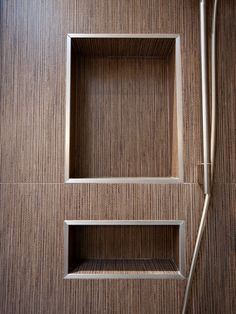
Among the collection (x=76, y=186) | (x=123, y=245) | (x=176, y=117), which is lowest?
(x=123, y=245)

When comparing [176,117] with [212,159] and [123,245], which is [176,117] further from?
[123,245]

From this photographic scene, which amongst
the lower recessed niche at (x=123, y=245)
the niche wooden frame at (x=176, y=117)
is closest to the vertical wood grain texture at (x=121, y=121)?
the niche wooden frame at (x=176, y=117)

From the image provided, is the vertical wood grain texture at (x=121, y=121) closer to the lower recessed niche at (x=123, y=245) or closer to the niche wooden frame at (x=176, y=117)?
the niche wooden frame at (x=176, y=117)

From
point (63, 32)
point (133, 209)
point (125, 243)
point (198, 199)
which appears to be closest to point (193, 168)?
point (198, 199)

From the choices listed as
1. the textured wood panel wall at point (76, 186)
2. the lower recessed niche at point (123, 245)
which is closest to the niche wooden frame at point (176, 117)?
the textured wood panel wall at point (76, 186)

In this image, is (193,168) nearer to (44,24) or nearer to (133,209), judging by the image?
(133,209)

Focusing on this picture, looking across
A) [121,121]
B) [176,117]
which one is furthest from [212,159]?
[121,121]

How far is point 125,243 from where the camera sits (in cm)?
96

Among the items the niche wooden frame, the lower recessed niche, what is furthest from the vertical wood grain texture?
the lower recessed niche

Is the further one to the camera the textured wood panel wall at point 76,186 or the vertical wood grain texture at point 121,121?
the vertical wood grain texture at point 121,121

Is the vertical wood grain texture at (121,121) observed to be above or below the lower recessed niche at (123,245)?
above

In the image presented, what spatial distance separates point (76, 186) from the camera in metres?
0.85

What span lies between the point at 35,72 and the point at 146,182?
55cm

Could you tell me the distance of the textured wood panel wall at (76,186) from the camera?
32.5 inches
